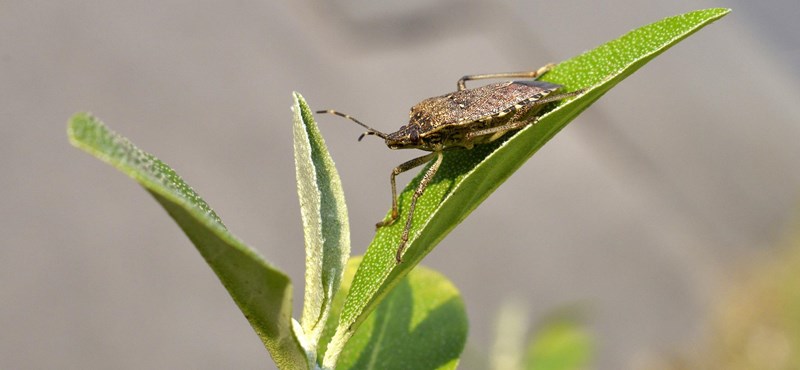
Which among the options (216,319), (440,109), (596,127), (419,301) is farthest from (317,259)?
(596,127)

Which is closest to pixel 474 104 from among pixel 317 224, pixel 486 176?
pixel 486 176

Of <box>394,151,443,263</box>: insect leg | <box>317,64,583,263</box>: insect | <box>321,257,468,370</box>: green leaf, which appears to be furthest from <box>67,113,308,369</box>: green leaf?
<box>317,64,583,263</box>: insect

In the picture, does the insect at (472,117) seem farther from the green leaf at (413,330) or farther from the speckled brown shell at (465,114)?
the green leaf at (413,330)

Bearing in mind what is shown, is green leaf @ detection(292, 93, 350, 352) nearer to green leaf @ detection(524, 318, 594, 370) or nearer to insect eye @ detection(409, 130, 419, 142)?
insect eye @ detection(409, 130, 419, 142)

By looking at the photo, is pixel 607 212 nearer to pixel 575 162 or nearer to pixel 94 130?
pixel 575 162

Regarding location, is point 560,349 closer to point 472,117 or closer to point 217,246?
point 472,117

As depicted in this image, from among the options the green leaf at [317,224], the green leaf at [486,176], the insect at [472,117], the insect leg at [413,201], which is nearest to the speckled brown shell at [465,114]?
the insect at [472,117]
